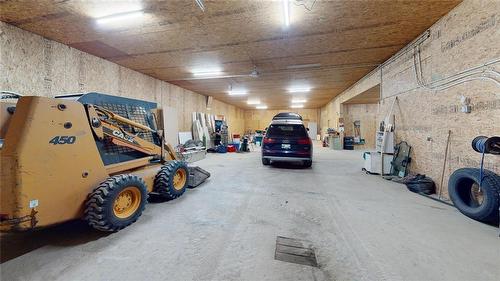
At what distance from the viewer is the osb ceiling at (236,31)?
10.5 feet

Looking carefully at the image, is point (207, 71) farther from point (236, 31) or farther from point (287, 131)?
point (287, 131)

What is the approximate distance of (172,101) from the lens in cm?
886

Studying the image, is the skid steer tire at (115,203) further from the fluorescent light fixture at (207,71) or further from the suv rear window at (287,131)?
the fluorescent light fixture at (207,71)

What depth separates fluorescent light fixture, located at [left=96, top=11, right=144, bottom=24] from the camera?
3390mm

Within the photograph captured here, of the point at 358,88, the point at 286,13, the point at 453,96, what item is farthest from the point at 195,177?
the point at 358,88

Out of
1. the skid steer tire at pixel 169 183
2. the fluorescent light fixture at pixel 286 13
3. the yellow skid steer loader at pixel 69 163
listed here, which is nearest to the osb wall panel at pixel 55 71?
the yellow skid steer loader at pixel 69 163

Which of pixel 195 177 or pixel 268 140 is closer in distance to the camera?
pixel 195 177

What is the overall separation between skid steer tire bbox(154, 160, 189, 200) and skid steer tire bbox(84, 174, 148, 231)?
595 millimetres

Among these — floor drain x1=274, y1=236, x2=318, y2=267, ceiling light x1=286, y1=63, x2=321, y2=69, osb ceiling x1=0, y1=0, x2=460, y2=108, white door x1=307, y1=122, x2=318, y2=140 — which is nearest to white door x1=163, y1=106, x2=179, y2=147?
osb ceiling x1=0, y1=0, x2=460, y2=108

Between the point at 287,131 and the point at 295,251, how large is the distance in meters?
4.40

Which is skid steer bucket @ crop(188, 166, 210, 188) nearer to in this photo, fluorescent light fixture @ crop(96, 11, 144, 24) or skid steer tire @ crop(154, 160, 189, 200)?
skid steer tire @ crop(154, 160, 189, 200)

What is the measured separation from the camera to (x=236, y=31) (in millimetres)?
4070

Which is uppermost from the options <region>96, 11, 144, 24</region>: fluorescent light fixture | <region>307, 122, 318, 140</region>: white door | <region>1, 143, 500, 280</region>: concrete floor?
<region>96, 11, 144, 24</region>: fluorescent light fixture

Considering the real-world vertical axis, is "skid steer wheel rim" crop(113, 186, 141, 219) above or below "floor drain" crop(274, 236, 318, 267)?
above
